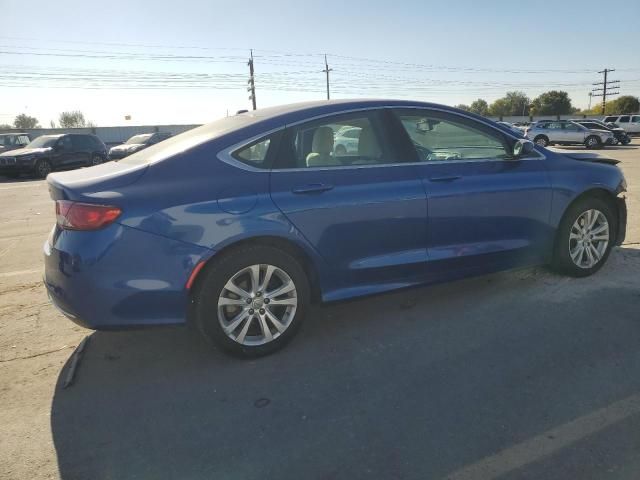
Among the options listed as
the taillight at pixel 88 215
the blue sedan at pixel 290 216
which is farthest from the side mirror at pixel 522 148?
the taillight at pixel 88 215

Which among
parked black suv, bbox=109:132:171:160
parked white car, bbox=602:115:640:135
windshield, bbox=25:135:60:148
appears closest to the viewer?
windshield, bbox=25:135:60:148

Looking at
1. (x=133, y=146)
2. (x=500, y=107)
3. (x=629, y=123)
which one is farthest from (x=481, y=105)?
(x=133, y=146)

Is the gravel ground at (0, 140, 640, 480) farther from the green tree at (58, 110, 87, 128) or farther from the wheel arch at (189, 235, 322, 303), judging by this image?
the green tree at (58, 110, 87, 128)

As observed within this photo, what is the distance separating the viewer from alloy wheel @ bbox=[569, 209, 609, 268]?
173 inches

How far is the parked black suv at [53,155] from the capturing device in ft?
59.1

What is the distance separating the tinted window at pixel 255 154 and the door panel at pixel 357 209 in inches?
4.6

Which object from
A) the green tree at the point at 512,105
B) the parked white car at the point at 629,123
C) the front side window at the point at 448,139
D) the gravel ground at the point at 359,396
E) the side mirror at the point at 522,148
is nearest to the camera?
the gravel ground at the point at 359,396

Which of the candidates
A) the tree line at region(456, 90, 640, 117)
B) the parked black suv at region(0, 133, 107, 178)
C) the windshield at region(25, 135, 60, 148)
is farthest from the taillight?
the tree line at region(456, 90, 640, 117)

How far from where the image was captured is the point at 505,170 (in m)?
3.98

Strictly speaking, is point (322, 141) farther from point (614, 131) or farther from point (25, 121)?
point (25, 121)

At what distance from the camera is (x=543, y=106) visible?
9269 cm

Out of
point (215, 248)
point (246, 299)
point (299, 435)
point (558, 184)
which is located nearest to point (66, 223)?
point (215, 248)

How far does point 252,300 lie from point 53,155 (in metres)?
18.6

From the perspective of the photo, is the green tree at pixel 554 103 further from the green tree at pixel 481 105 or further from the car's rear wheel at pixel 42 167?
the car's rear wheel at pixel 42 167
